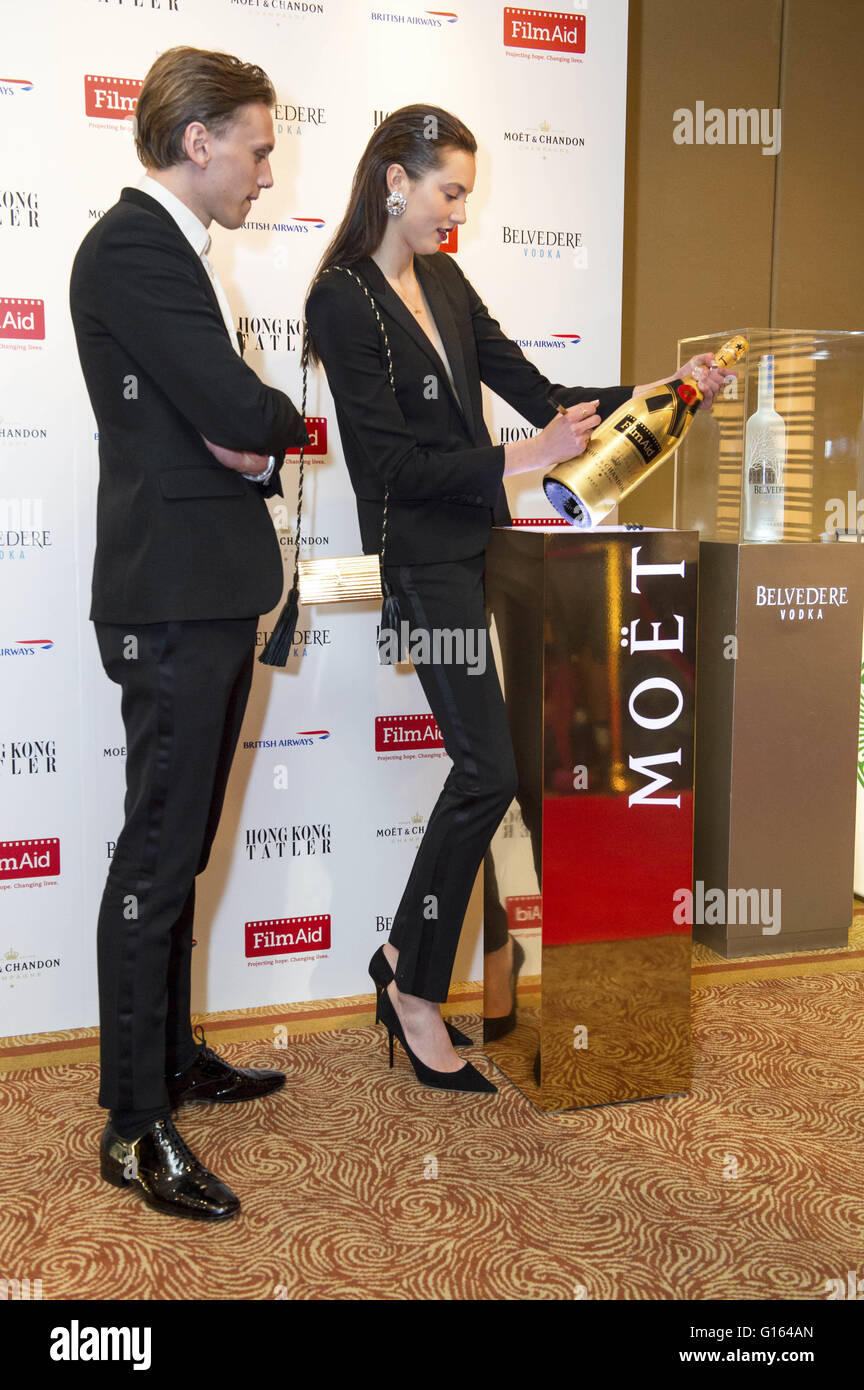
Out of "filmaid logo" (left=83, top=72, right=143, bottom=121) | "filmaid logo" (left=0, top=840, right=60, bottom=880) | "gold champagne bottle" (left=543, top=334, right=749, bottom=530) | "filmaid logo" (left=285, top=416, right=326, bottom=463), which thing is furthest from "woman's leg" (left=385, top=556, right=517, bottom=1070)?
"filmaid logo" (left=83, top=72, right=143, bottom=121)

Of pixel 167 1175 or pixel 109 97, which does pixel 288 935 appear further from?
pixel 109 97

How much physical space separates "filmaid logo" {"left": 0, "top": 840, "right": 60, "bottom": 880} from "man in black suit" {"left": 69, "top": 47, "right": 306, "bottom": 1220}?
65 cm

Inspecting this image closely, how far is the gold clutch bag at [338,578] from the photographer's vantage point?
88.2 inches

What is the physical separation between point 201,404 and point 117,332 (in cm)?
16

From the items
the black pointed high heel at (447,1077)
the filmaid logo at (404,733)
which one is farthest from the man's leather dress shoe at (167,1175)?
the filmaid logo at (404,733)

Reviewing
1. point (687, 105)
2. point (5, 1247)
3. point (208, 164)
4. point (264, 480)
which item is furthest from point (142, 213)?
point (687, 105)

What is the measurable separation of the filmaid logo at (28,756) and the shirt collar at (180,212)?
43.0 inches

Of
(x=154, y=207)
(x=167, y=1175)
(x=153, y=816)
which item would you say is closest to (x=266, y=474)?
(x=154, y=207)

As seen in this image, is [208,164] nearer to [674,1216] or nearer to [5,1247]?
[5,1247]

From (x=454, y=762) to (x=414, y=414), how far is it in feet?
2.10

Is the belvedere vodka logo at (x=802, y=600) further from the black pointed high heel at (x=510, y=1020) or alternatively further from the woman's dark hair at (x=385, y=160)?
the woman's dark hair at (x=385, y=160)

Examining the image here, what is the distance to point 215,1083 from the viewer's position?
2.29 meters
